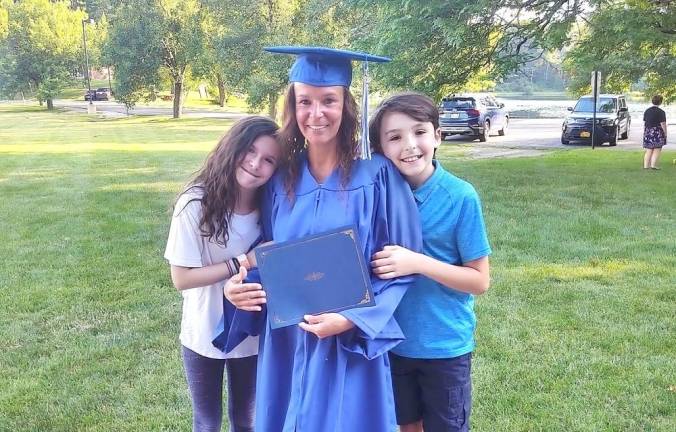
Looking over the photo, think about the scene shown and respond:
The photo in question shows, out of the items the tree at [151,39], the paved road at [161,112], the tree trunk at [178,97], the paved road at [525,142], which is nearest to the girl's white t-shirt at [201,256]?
the paved road at [525,142]

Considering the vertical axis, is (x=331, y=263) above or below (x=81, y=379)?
above

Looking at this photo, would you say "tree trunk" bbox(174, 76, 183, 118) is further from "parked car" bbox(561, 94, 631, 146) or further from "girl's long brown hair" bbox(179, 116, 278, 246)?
"girl's long brown hair" bbox(179, 116, 278, 246)

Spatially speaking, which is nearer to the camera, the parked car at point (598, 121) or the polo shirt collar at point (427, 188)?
the polo shirt collar at point (427, 188)

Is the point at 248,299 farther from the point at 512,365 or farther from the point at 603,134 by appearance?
the point at 603,134

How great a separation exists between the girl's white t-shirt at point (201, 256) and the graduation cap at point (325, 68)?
488mm

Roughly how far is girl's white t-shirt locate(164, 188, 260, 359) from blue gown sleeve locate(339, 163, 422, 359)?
0.50 metres

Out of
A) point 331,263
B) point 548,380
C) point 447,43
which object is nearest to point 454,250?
point 331,263

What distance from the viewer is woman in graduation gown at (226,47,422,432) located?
1.76m

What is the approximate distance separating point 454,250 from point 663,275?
4275 millimetres

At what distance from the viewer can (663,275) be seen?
17.5 ft

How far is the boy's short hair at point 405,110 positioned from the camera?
1.85 metres

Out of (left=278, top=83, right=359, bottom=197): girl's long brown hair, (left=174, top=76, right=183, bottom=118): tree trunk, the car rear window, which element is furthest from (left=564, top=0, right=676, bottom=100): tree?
(left=174, top=76, right=183, bottom=118): tree trunk

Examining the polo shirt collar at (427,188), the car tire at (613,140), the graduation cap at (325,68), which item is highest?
the graduation cap at (325,68)

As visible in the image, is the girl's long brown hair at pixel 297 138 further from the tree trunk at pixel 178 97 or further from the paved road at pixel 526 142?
the tree trunk at pixel 178 97
